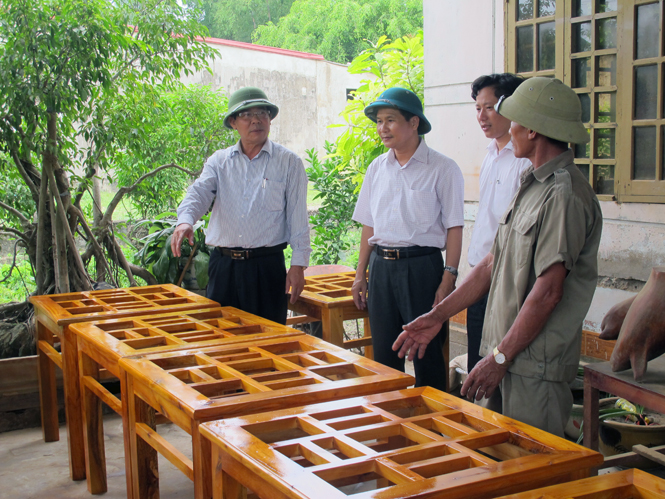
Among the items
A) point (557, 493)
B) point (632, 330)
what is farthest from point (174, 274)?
point (557, 493)

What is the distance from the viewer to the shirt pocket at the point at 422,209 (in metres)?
2.88

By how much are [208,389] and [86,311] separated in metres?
1.37

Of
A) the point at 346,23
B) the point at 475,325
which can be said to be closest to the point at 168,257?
the point at 475,325

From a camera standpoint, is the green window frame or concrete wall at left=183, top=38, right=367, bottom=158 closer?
the green window frame

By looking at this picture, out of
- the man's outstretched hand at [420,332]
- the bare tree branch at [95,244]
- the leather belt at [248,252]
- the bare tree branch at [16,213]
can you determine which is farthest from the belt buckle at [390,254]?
the bare tree branch at [16,213]

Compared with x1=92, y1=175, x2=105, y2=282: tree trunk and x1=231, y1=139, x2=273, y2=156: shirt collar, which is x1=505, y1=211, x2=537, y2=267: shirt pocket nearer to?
x1=231, y1=139, x2=273, y2=156: shirt collar

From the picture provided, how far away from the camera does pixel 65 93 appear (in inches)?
146

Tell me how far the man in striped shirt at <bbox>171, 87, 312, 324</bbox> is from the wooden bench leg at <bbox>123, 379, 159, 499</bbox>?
1.08 metres

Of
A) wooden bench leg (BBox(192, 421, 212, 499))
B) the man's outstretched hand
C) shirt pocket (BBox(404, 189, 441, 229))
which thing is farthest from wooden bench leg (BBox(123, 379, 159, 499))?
shirt pocket (BBox(404, 189, 441, 229))

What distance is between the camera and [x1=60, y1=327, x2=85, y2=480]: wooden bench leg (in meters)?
2.75

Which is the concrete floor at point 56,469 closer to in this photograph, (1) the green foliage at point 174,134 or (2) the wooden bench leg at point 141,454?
(2) the wooden bench leg at point 141,454

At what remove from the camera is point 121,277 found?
532 cm

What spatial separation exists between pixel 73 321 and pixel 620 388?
202cm

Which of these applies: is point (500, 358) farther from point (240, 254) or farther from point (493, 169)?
point (240, 254)
